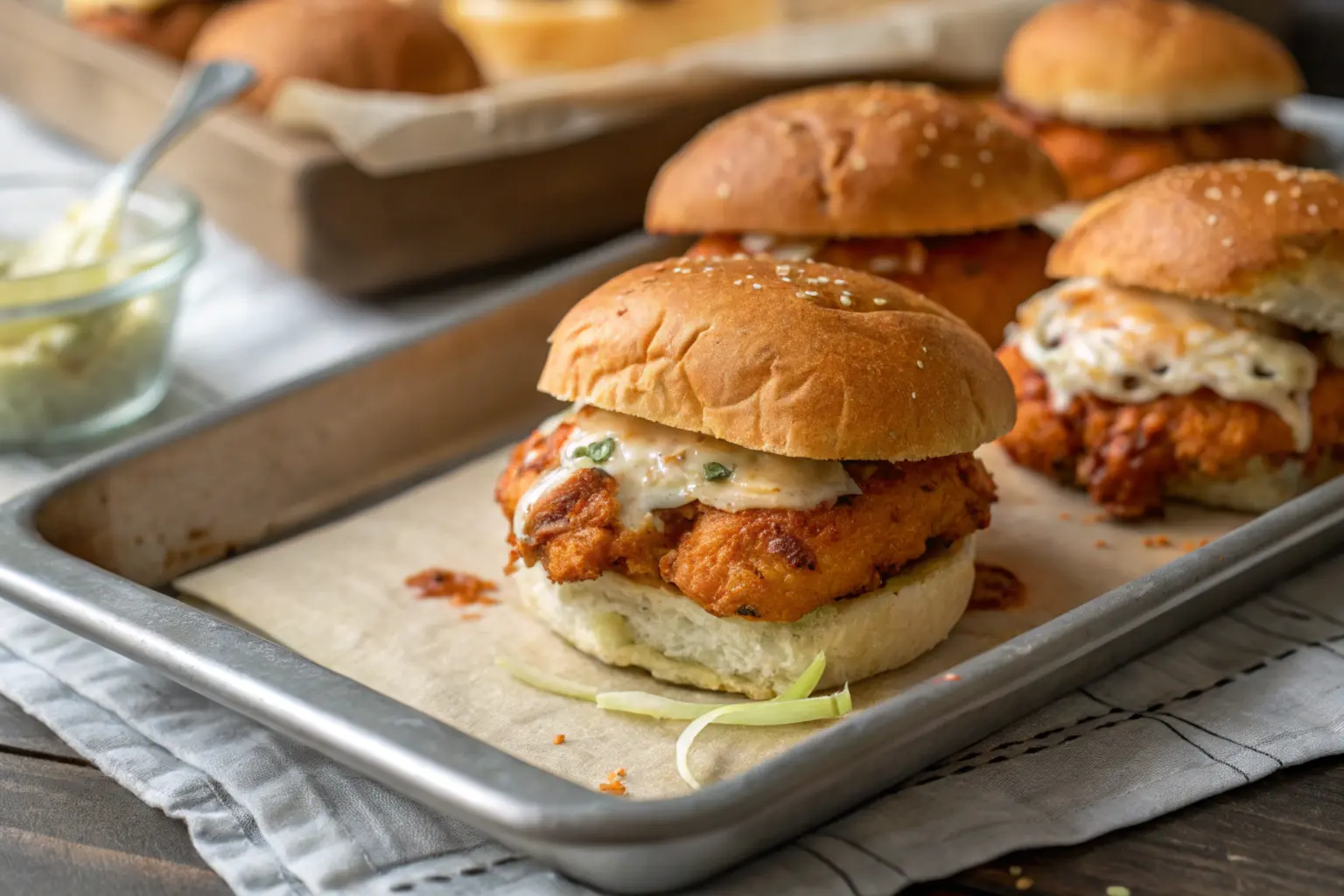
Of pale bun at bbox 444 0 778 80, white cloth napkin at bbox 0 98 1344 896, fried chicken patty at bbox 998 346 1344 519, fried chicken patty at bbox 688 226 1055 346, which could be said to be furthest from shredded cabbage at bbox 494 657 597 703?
pale bun at bbox 444 0 778 80

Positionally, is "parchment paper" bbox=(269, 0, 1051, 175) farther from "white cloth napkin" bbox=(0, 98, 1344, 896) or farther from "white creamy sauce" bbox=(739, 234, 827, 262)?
"white cloth napkin" bbox=(0, 98, 1344, 896)

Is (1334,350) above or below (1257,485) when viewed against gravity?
above

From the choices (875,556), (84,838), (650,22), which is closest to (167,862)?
(84,838)

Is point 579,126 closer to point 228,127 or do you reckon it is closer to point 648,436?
point 228,127

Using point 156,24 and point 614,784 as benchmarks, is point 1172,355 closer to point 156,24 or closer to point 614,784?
point 614,784

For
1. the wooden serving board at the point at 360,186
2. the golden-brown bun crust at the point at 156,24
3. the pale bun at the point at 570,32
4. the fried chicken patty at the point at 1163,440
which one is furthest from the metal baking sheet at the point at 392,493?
the golden-brown bun crust at the point at 156,24

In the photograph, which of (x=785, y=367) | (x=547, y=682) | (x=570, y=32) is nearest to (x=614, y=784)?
(x=547, y=682)

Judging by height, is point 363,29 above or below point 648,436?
above
